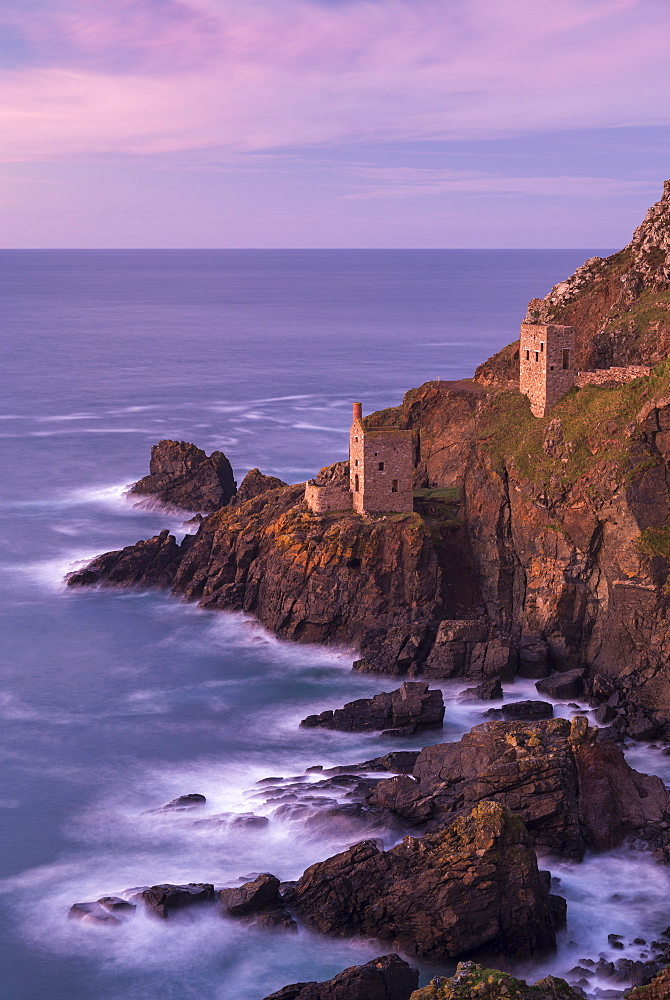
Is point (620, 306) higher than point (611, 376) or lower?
higher

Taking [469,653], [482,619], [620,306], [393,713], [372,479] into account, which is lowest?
[393,713]

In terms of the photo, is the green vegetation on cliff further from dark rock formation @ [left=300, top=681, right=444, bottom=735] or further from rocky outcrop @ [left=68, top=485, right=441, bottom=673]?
dark rock formation @ [left=300, top=681, right=444, bottom=735]

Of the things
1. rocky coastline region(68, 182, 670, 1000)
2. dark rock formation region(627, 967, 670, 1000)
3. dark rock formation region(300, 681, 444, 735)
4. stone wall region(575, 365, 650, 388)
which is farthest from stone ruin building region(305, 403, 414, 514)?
dark rock formation region(627, 967, 670, 1000)

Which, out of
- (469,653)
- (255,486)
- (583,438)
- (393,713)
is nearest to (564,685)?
(469,653)

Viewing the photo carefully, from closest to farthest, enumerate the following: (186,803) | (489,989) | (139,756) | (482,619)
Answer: (489,989) → (186,803) → (139,756) → (482,619)

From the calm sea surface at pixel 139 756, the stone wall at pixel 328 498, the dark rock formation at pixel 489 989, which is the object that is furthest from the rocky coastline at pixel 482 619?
the calm sea surface at pixel 139 756

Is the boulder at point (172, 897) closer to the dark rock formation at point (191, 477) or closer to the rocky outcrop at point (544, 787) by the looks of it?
the rocky outcrop at point (544, 787)

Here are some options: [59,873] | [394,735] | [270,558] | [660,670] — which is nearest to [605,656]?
[660,670]

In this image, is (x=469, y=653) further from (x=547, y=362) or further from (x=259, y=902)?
(x=259, y=902)

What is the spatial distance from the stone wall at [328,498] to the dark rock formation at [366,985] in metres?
41.7

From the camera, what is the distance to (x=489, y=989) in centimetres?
3562

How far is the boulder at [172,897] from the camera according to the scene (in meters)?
46.6

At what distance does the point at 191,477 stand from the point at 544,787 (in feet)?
199

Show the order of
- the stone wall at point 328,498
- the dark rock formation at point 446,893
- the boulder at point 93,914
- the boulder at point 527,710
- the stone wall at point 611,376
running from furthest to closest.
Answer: the stone wall at point 328,498, the stone wall at point 611,376, the boulder at point 527,710, the boulder at point 93,914, the dark rock formation at point 446,893
